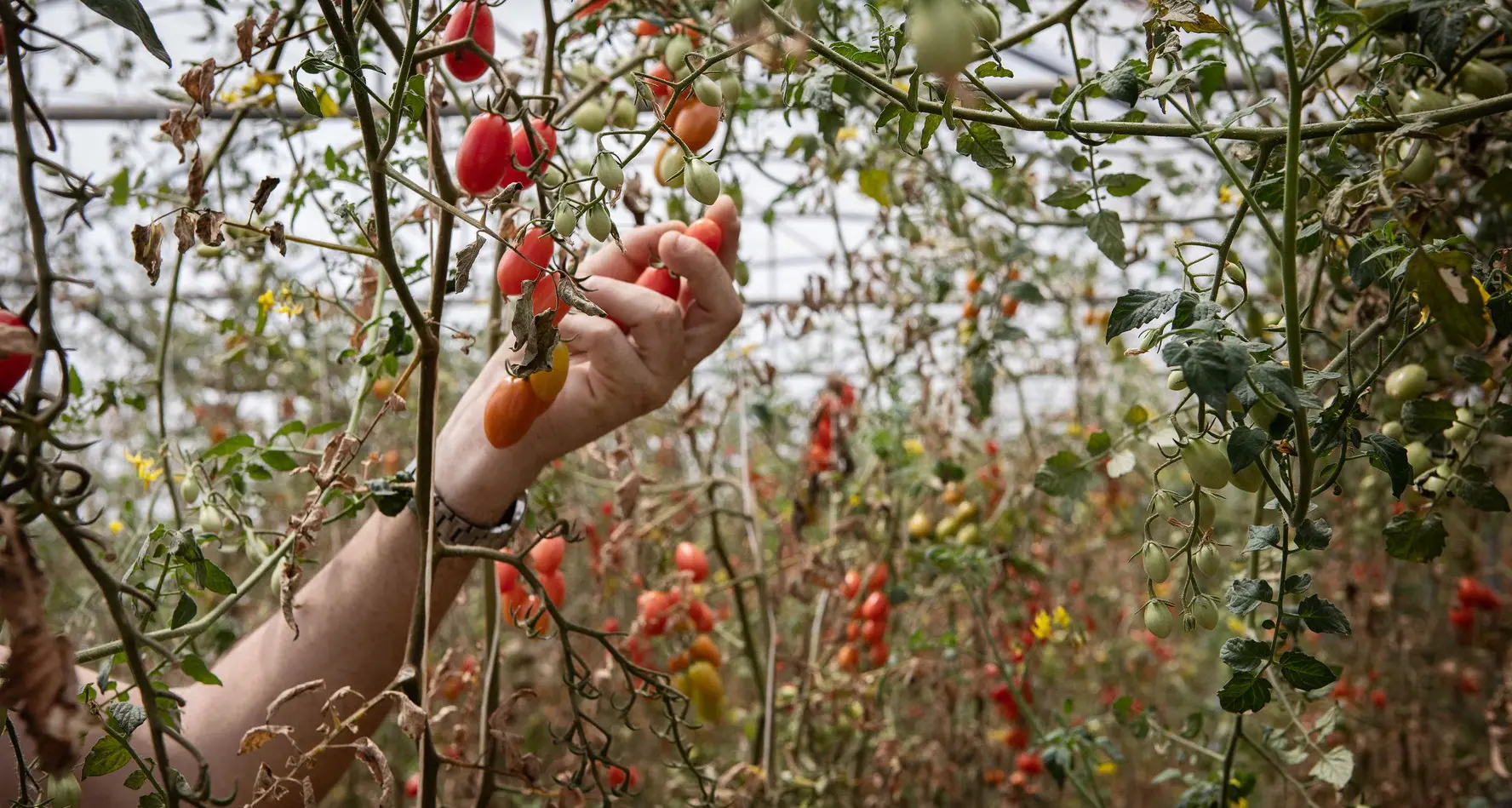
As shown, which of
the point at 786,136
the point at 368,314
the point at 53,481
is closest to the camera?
the point at 53,481

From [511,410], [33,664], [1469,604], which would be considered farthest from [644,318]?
[1469,604]

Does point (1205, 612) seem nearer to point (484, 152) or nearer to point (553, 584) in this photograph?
point (484, 152)

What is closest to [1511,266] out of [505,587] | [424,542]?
[424,542]

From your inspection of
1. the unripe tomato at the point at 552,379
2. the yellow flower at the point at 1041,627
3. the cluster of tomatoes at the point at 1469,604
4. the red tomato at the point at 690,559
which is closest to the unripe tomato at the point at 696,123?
the unripe tomato at the point at 552,379

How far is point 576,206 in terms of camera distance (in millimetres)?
546

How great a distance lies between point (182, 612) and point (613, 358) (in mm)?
314

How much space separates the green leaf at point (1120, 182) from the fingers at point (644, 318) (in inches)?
12.2

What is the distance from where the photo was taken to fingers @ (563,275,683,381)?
72cm

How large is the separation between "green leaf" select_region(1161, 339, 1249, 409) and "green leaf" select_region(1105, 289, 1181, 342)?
5cm

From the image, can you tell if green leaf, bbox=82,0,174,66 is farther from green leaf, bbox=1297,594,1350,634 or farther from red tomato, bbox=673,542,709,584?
red tomato, bbox=673,542,709,584

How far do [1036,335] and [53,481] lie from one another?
240 centimetres

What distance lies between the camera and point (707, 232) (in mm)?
768

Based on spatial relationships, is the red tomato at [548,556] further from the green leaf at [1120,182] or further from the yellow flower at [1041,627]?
the yellow flower at [1041,627]

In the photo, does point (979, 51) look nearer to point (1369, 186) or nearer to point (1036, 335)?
point (1369, 186)
